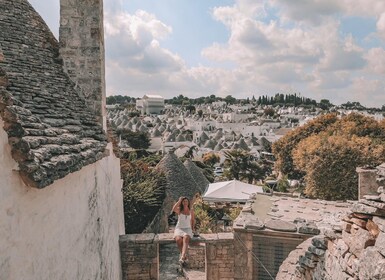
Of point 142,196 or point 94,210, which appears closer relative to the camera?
point 94,210

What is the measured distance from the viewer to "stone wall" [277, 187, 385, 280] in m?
2.96

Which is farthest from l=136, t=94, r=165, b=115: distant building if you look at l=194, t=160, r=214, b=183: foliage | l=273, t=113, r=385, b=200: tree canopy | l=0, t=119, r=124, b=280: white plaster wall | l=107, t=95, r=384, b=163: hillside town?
l=0, t=119, r=124, b=280: white plaster wall

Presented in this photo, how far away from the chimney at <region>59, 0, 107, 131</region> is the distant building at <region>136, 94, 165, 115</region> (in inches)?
5401

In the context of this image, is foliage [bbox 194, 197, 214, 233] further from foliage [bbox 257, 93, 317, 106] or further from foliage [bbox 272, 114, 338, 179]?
foliage [bbox 257, 93, 317, 106]

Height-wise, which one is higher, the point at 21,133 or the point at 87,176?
the point at 21,133

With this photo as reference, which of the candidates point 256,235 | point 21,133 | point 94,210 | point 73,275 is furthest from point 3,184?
→ point 256,235

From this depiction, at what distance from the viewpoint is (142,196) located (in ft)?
49.9

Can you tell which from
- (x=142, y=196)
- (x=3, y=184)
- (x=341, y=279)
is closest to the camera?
(x=3, y=184)

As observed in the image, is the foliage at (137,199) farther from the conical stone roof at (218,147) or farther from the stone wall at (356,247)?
the conical stone roof at (218,147)

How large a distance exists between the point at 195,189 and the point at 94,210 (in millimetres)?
16022

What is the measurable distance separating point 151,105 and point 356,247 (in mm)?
144203

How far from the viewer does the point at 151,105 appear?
145750 millimetres

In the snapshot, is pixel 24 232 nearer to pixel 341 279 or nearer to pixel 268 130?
pixel 341 279

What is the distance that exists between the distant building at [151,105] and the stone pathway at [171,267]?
131m
